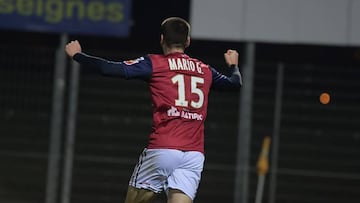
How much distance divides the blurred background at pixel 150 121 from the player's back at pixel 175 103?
5445 mm

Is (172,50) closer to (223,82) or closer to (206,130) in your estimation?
(223,82)

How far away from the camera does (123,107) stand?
13.0 m

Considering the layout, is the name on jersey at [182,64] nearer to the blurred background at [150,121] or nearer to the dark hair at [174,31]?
the dark hair at [174,31]

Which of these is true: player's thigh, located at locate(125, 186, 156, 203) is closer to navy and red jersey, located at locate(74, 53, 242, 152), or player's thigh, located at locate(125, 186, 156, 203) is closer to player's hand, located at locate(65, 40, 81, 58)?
navy and red jersey, located at locate(74, 53, 242, 152)

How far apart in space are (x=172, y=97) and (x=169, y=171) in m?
A: 0.51

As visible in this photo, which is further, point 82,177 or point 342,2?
point 82,177

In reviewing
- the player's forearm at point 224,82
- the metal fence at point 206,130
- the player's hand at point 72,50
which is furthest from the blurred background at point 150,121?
the player's hand at point 72,50

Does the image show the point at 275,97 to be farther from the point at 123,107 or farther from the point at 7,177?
the point at 7,177

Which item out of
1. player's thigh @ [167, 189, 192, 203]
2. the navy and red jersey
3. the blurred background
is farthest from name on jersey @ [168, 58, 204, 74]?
the blurred background

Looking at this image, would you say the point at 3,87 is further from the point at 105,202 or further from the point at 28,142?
the point at 105,202

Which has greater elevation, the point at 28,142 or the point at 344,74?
the point at 344,74

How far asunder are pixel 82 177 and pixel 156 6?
2.45 m

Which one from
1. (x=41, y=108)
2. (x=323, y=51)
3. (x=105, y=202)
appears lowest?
(x=105, y=202)

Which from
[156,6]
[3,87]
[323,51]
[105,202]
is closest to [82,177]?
[105,202]
